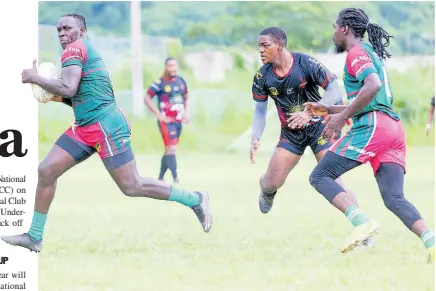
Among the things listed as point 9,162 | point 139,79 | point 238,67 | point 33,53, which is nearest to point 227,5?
point 238,67

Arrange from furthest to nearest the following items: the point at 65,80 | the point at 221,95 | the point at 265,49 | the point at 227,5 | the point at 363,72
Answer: the point at 227,5, the point at 221,95, the point at 265,49, the point at 65,80, the point at 363,72

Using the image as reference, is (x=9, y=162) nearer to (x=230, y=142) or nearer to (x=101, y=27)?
(x=230, y=142)

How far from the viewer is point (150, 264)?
898cm

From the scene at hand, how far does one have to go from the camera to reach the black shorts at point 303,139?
33.7 ft

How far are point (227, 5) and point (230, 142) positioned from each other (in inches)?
318

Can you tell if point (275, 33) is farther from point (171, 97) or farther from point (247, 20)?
point (247, 20)

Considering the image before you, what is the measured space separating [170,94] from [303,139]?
25.4 ft

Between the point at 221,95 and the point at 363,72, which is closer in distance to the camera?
the point at 363,72

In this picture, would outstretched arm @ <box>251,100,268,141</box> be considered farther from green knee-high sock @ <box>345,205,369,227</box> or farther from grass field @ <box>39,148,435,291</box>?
green knee-high sock @ <box>345,205,369,227</box>

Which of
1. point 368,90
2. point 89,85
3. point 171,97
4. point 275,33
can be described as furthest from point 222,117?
point 368,90

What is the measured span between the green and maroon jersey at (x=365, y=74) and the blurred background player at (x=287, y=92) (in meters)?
0.74

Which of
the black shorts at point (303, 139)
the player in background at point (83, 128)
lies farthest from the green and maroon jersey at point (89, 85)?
the black shorts at point (303, 139)

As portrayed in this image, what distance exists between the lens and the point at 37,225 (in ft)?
31.3

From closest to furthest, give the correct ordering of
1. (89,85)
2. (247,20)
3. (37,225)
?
(89,85)
(37,225)
(247,20)
